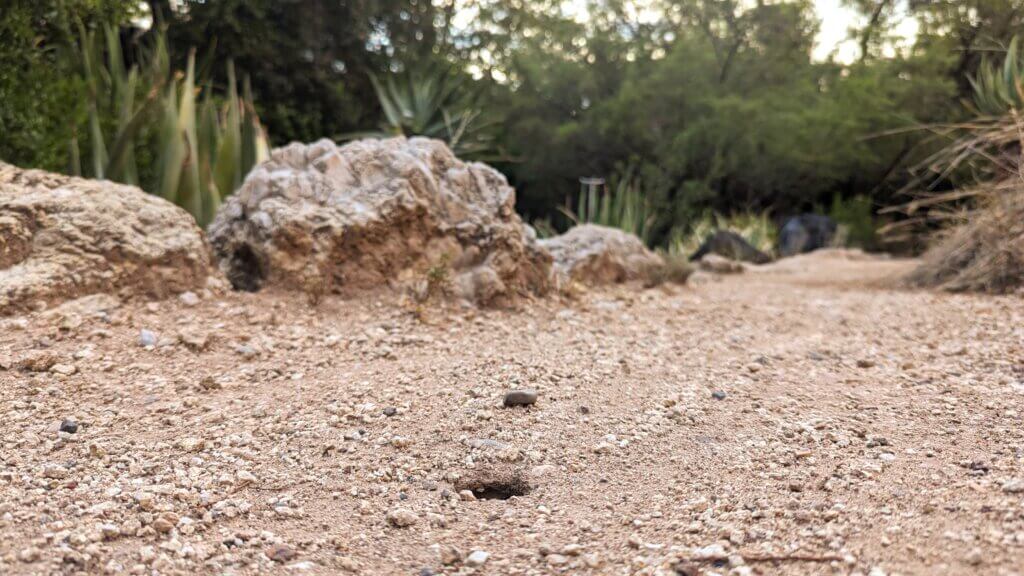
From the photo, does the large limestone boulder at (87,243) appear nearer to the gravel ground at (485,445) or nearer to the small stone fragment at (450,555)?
the gravel ground at (485,445)

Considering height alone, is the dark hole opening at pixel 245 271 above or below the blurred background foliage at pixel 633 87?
below

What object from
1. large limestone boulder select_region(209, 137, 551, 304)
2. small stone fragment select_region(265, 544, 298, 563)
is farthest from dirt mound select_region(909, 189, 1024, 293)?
small stone fragment select_region(265, 544, 298, 563)

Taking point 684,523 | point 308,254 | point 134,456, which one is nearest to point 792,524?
point 684,523

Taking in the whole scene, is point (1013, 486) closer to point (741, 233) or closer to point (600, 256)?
point (600, 256)

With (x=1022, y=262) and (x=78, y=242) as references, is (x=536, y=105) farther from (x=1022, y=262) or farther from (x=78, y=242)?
(x=78, y=242)

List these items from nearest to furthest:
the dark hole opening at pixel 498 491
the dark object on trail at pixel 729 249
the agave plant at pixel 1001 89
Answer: the dark hole opening at pixel 498 491 < the agave plant at pixel 1001 89 < the dark object on trail at pixel 729 249

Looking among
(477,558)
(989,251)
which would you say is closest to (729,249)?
(989,251)

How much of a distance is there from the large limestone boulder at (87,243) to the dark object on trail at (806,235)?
9.30m

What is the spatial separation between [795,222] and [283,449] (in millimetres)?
10999

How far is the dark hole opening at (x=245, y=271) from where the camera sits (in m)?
3.69

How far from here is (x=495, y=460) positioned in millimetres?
2139

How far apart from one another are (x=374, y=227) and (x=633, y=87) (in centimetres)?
1210

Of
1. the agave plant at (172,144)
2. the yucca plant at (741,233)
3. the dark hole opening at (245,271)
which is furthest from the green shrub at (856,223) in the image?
the dark hole opening at (245,271)

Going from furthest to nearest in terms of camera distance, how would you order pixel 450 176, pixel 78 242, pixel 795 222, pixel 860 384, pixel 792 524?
pixel 795 222 < pixel 450 176 < pixel 78 242 < pixel 860 384 < pixel 792 524
